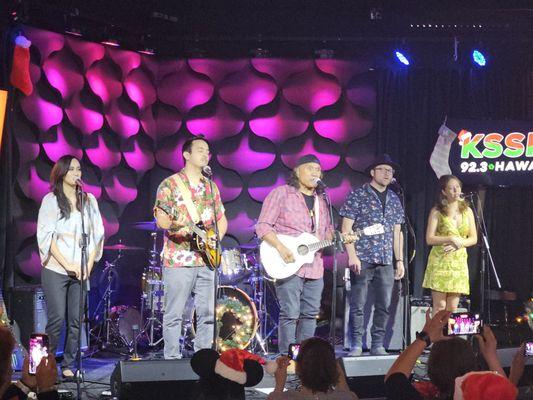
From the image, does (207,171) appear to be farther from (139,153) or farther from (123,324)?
(139,153)

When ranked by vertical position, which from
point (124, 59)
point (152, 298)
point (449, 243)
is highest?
point (124, 59)

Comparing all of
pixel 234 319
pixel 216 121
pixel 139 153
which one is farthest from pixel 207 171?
pixel 216 121

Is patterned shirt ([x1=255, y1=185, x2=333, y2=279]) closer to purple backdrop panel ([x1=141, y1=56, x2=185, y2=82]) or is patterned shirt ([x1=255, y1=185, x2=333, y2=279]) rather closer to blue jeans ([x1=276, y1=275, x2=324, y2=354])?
blue jeans ([x1=276, y1=275, x2=324, y2=354])

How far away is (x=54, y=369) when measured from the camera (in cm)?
317

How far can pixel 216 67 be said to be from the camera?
10.8 metres

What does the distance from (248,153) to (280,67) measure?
4.13ft

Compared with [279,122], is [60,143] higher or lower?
lower

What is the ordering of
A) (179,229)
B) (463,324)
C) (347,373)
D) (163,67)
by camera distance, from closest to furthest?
(347,373), (179,229), (463,324), (163,67)

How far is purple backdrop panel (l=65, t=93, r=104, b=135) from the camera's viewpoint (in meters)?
9.46

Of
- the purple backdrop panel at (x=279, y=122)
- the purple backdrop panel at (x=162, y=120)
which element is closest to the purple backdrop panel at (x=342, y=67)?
the purple backdrop panel at (x=279, y=122)

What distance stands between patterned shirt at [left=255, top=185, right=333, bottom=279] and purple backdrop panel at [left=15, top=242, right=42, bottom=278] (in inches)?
112

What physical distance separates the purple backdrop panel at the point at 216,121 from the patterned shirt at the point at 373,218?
2.71 m

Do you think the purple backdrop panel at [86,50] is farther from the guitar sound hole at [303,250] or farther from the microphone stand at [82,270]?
the guitar sound hole at [303,250]

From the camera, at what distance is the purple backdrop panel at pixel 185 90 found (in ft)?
35.2
